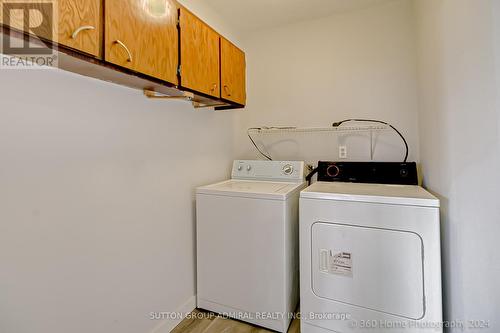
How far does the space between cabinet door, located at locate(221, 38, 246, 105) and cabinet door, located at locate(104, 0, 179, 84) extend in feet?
1.66

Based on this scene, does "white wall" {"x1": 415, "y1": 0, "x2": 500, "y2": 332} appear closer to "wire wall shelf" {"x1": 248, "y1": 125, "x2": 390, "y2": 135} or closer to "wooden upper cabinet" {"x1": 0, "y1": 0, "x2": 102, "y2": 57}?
"wire wall shelf" {"x1": 248, "y1": 125, "x2": 390, "y2": 135}

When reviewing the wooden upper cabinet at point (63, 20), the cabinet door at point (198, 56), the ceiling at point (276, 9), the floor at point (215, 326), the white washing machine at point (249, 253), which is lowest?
the floor at point (215, 326)

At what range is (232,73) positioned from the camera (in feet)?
6.29

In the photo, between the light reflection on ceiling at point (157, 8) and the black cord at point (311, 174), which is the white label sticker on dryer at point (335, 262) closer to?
the black cord at point (311, 174)

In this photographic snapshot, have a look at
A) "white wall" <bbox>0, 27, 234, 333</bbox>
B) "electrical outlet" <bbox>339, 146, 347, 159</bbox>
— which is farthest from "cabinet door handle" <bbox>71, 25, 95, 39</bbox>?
"electrical outlet" <bbox>339, 146, 347, 159</bbox>

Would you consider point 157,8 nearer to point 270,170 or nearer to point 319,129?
point 270,170

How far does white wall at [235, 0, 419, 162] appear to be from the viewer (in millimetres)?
1963

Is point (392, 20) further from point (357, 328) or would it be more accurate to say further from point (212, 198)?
point (357, 328)

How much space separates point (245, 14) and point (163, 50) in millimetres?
1290

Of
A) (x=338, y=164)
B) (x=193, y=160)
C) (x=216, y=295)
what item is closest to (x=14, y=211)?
(x=193, y=160)

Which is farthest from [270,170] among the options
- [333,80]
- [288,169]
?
[333,80]

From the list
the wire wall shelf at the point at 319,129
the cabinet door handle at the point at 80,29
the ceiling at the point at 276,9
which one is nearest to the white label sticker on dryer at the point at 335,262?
the wire wall shelf at the point at 319,129

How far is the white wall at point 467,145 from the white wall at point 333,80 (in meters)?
0.50

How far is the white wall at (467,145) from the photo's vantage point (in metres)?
0.83
